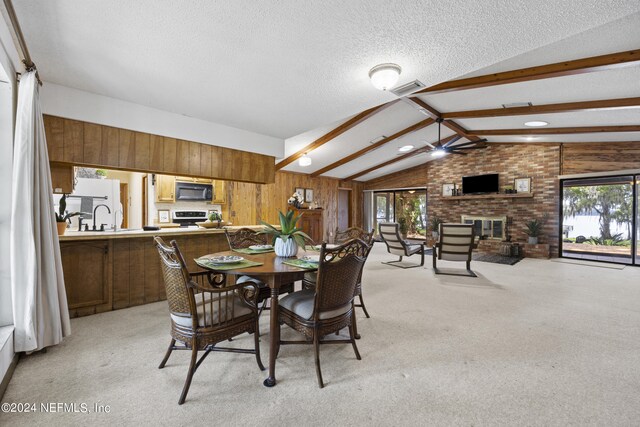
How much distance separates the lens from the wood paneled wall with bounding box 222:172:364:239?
6.75m

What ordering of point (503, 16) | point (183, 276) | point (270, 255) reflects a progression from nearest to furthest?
point (183, 276) → point (503, 16) → point (270, 255)

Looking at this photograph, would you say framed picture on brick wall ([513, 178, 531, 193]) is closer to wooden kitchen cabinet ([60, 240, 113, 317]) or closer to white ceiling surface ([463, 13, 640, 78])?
white ceiling surface ([463, 13, 640, 78])

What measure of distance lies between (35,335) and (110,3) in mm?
2346

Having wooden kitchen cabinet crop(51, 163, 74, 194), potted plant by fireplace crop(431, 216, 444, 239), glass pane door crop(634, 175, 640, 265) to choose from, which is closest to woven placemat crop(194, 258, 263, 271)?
wooden kitchen cabinet crop(51, 163, 74, 194)

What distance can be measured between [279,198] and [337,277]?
251 inches

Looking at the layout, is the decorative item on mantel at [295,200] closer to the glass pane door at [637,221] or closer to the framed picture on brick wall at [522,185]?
the framed picture on brick wall at [522,185]

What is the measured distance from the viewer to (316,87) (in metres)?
2.75

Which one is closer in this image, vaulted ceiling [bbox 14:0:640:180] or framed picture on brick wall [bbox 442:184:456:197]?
vaulted ceiling [bbox 14:0:640:180]

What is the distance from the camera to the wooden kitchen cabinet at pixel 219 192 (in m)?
6.18

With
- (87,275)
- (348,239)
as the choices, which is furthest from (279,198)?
(87,275)

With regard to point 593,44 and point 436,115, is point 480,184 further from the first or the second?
point 593,44

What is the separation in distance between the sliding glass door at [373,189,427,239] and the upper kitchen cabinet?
7120 millimetres

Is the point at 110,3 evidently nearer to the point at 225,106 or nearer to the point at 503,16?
the point at 225,106

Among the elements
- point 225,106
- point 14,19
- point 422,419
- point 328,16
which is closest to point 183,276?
point 422,419
